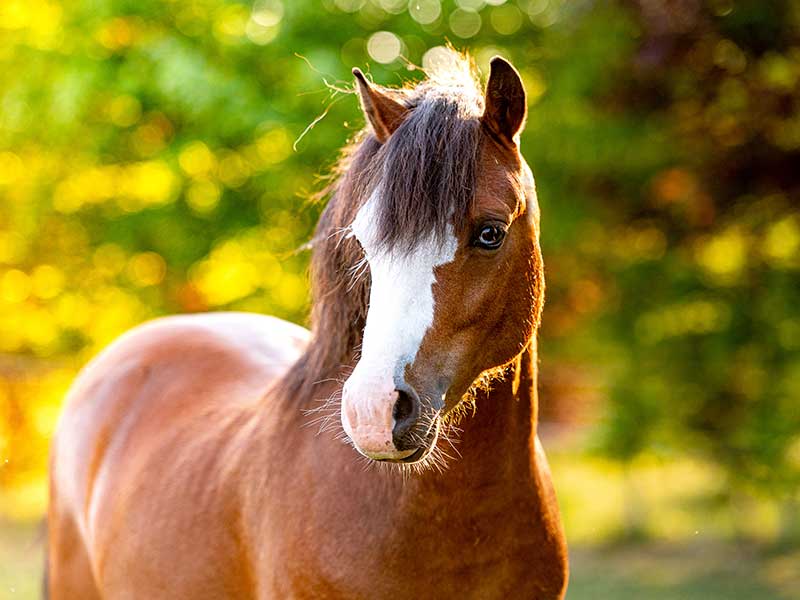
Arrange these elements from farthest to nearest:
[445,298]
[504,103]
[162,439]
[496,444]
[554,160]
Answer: [554,160] → [162,439] → [496,444] → [504,103] → [445,298]

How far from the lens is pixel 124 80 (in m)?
6.97

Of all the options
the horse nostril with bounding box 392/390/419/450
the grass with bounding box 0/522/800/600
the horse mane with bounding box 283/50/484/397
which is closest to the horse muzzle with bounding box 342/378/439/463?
the horse nostril with bounding box 392/390/419/450

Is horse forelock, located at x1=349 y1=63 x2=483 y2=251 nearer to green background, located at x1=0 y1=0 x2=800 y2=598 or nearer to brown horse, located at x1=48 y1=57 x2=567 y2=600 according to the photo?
brown horse, located at x1=48 y1=57 x2=567 y2=600

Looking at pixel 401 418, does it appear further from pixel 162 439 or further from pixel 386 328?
pixel 162 439

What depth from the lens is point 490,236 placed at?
6.71ft

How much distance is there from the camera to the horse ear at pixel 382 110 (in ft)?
7.34

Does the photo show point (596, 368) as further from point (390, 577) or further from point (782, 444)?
point (390, 577)

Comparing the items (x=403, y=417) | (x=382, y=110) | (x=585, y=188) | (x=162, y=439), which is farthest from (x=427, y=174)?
(x=585, y=188)

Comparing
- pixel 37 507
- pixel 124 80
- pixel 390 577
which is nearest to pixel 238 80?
pixel 124 80

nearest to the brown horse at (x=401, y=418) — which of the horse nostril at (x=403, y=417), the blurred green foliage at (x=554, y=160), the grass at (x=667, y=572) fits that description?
the horse nostril at (x=403, y=417)

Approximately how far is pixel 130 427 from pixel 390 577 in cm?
150

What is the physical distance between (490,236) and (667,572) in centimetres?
643

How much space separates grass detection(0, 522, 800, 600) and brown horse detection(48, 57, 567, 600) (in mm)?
4995

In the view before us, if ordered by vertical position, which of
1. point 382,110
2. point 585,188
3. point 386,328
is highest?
point 585,188
